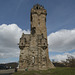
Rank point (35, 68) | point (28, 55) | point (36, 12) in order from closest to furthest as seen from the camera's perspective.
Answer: point (35, 68) → point (28, 55) → point (36, 12)

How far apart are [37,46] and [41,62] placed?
4.53 meters

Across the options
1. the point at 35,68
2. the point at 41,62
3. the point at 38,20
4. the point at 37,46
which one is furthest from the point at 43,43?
the point at 38,20

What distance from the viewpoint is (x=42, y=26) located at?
29.3m

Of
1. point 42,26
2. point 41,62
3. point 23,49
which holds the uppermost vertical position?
point 42,26

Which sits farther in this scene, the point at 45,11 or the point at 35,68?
the point at 45,11

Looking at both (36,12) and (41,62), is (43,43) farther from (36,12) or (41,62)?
(36,12)

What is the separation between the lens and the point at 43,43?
24.5 m

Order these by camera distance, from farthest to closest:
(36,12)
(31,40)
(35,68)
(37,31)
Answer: (36,12)
(37,31)
(31,40)
(35,68)

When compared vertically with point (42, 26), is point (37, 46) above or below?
below

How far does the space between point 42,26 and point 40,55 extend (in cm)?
1058

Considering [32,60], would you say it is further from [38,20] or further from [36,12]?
[36,12]

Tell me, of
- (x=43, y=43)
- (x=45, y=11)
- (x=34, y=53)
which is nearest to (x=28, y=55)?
(x=34, y=53)

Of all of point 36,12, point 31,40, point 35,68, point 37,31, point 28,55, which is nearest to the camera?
point 35,68

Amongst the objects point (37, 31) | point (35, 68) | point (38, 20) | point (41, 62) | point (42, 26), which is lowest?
point (35, 68)
